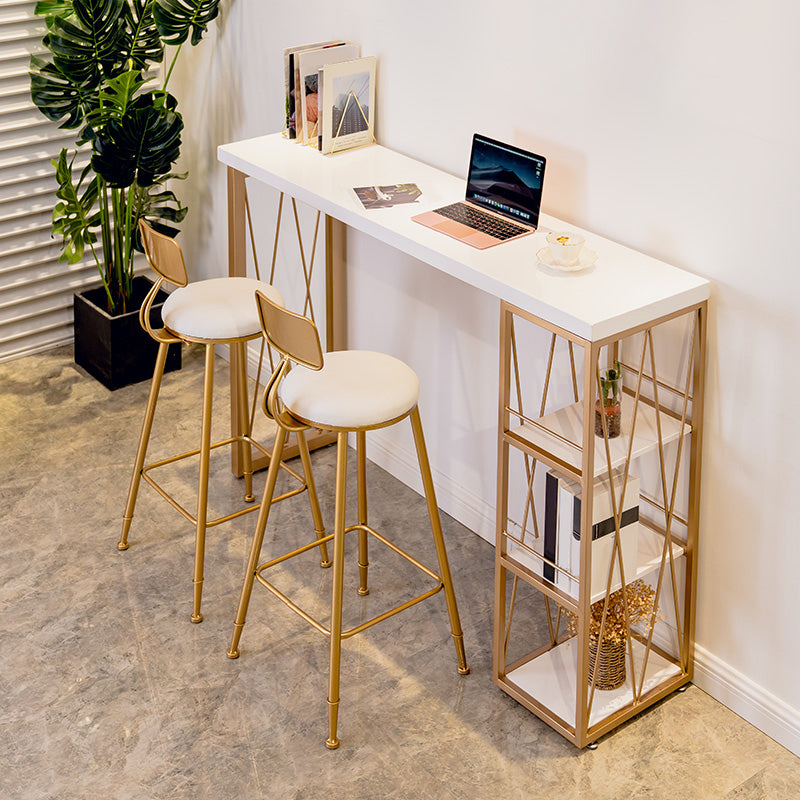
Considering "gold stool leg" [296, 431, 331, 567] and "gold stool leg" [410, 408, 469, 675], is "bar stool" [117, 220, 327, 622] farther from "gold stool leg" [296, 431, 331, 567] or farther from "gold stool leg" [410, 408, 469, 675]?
"gold stool leg" [410, 408, 469, 675]

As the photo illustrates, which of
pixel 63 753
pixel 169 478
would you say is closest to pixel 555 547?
pixel 63 753

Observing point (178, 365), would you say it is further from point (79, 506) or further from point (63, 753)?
point (63, 753)

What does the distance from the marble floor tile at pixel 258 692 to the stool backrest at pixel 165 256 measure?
2.82ft

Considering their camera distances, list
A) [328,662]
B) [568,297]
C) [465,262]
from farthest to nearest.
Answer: [328,662] → [465,262] → [568,297]

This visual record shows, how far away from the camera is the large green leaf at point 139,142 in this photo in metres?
3.75

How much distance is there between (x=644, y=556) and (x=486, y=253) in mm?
794

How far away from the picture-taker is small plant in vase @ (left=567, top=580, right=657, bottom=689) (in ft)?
8.70

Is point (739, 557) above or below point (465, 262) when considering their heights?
below

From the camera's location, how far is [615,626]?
2668 mm

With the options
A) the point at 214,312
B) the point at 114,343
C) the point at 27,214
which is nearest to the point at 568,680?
the point at 214,312

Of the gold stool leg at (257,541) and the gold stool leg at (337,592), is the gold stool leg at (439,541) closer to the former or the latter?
the gold stool leg at (337,592)

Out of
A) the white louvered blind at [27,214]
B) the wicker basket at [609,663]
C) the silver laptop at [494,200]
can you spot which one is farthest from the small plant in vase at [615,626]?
the white louvered blind at [27,214]

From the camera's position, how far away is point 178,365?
14.3 feet

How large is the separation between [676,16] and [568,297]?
62cm
